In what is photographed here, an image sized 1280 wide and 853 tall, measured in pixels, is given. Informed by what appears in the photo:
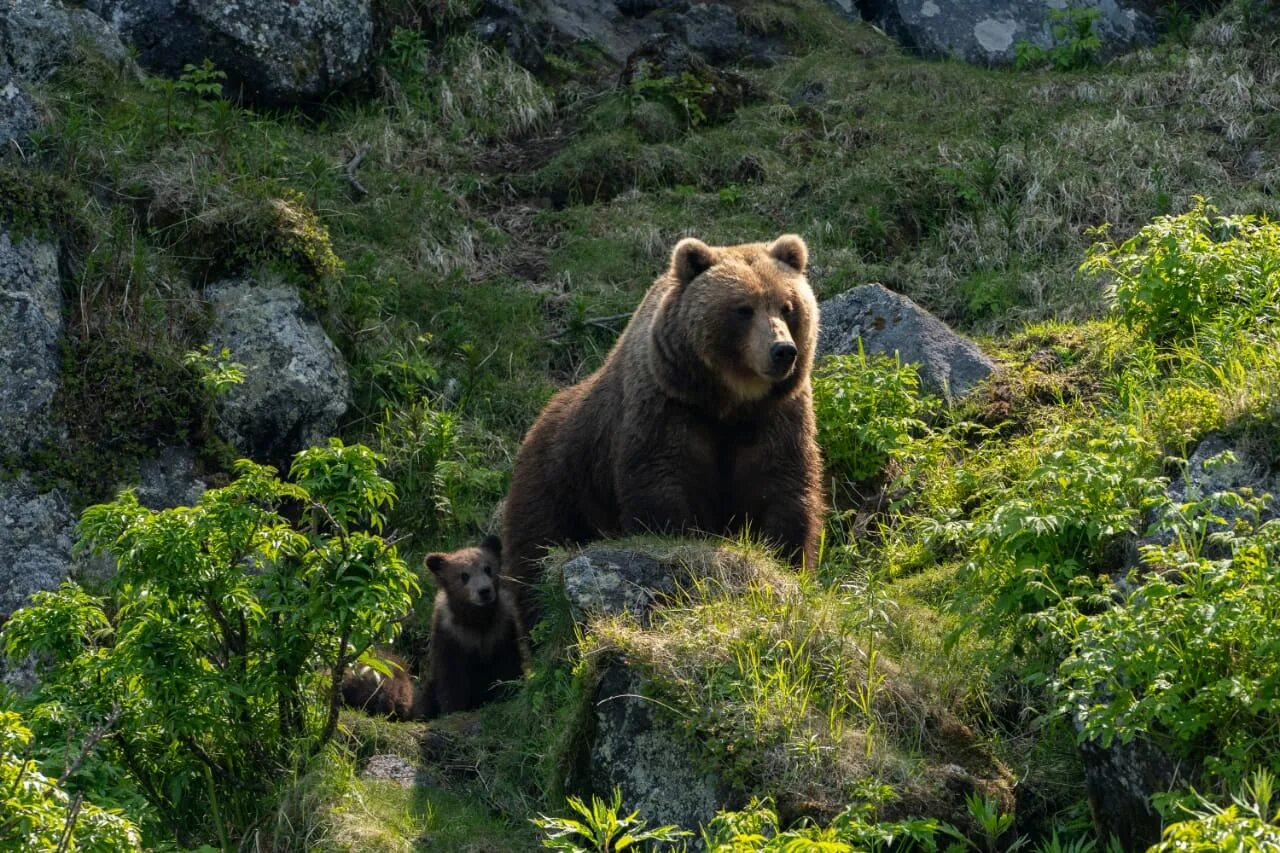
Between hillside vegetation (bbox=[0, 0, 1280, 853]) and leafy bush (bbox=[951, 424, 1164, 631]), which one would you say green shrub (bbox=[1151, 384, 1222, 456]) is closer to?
hillside vegetation (bbox=[0, 0, 1280, 853])

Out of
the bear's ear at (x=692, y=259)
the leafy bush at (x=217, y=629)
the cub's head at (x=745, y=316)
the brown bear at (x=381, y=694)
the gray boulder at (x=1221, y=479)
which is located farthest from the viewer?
the brown bear at (x=381, y=694)

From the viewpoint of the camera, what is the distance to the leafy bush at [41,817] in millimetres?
4266

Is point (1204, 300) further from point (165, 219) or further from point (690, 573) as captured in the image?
point (165, 219)

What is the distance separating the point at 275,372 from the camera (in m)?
9.70

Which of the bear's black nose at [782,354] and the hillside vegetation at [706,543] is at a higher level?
the bear's black nose at [782,354]

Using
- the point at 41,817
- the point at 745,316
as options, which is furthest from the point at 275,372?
the point at 41,817

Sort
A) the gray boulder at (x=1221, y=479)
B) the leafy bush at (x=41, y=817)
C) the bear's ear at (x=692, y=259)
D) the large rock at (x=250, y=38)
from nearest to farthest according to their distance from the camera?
the leafy bush at (x=41, y=817), the gray boulder at (x=1221, y=479), the bear's ear at (x=692, y=259), the large rock at (x=250, y=38)

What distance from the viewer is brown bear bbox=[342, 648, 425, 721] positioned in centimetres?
875

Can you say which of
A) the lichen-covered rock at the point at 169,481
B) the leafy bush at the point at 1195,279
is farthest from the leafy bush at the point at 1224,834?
the lichen-covered rock at the point at 169,481

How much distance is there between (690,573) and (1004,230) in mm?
5580

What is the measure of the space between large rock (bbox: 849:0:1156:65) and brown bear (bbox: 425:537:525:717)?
7428 millimetres

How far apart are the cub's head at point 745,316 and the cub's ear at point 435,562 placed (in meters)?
2.24

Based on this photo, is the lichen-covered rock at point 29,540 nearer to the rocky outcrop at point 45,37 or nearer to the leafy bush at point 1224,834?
the rocky outcrop at point 45,37

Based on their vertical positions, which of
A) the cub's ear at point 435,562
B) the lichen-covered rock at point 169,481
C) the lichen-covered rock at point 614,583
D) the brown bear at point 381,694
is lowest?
the brown bear at point 381,694
